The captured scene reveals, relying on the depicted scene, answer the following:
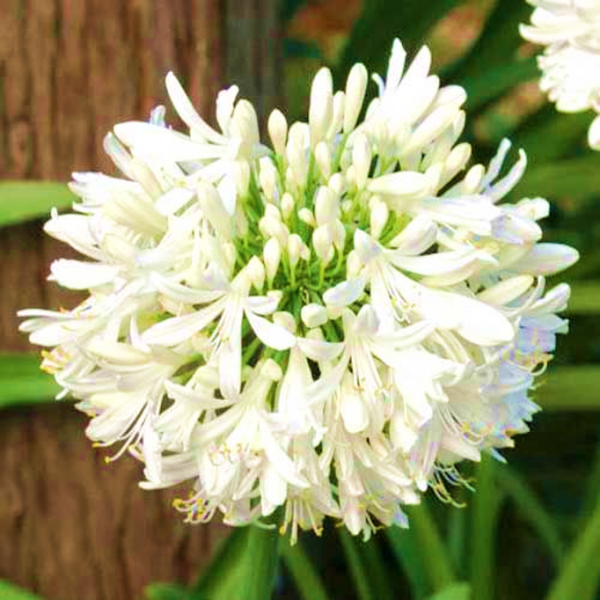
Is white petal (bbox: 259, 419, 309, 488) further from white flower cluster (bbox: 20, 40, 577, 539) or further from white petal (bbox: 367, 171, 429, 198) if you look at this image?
white petal (bbox: 367, 171, 429, 198)

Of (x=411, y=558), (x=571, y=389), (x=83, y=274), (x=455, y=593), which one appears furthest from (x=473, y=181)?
(x=571, y=389)

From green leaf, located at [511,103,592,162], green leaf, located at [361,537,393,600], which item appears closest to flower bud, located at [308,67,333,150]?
green leaf, located at [361,537,393,600]

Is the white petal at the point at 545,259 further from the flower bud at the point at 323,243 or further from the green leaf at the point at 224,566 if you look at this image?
the green leaf at the point at 224,566

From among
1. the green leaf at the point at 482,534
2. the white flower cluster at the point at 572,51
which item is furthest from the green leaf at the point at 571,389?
the white flower cluster at the point at 572,51

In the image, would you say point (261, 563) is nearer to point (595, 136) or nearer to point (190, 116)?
point (190, 116)

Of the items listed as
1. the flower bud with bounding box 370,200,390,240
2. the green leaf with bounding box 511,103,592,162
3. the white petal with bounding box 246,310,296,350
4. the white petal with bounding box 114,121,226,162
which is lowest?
the white petal with bounding box 246,310,296,350

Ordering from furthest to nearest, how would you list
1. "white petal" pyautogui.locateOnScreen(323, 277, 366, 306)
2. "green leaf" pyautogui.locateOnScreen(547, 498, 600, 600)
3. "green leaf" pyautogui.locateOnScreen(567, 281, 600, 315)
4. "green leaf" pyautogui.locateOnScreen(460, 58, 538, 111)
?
"green leaf" pyautogui.locateOnScreen(460, 58, 538, 111), "green leaf" pyautogui.locateOnScreen(567, 281, 600, 315), "green leaf" pyautogui.locateOnScreen(547, 498, 600, 600), "white petal" pyautogui.locateOnScreen(323, 277, 366, 306)
